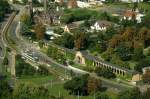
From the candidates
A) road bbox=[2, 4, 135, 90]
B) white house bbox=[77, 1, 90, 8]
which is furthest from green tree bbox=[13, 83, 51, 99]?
white house bbox=[77, 1, 90, 8]

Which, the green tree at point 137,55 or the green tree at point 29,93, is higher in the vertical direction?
the green tree at point 29,93

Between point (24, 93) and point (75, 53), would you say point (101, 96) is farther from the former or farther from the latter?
point (75, 53)

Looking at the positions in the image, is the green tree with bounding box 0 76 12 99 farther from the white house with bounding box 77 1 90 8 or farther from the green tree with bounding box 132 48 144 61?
the white house with bounding box 77 1 90 8

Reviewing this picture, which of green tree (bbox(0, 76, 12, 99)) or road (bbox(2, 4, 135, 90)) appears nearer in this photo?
green tree (bbox(0, 76, 12, 99))

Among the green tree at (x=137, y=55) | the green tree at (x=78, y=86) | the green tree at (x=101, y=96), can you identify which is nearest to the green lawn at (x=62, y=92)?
the green tree at (x=78, y=86)

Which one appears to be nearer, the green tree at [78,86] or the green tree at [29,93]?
the green tree at [29,93]

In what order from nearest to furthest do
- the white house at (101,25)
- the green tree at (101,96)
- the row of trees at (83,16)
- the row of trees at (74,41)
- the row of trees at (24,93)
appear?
1. the row of trees at (24,93)
2. the green tree at (101,96)
3. the row of trees at (74,41)
4. the white house at (101,25)
5. the row of trees at (83,16)

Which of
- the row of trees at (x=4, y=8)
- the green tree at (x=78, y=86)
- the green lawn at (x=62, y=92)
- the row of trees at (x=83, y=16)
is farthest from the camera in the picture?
the row of trees at (x=4, y=8)

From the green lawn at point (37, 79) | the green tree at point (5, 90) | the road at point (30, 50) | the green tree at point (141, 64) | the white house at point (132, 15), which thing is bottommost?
the road at point (30, 50)

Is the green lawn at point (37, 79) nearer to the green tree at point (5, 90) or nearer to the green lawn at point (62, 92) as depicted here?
the green lawn at point (62, 92)
